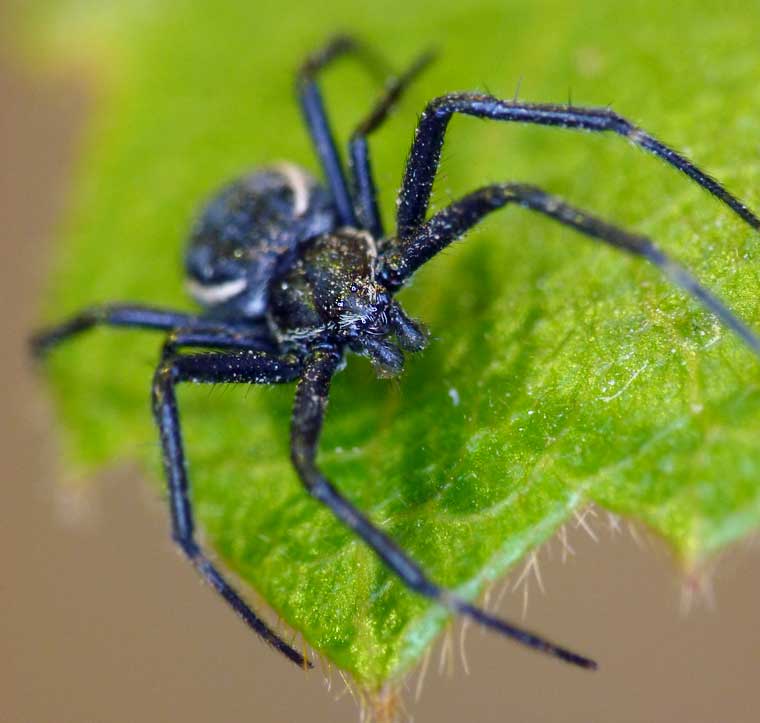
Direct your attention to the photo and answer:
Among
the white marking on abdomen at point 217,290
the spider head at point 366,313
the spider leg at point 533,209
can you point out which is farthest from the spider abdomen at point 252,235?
the spider leg at point 533,209

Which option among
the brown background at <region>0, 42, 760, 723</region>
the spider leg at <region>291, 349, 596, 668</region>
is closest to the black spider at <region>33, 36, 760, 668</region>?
the spider leg at <region>291, 349, 596, 668</region>

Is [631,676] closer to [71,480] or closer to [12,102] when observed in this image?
[71,480]

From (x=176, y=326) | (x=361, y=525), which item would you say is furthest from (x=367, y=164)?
(x=361, y=525)

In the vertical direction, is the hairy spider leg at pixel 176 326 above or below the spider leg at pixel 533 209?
above

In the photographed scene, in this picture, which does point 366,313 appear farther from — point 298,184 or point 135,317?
point 135,317

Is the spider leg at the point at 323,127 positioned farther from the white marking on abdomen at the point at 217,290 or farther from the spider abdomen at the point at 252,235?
the white marking on abdomen at the point at 217,290

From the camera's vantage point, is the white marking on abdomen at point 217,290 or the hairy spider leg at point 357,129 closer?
the hairy spider leg at point 357,129

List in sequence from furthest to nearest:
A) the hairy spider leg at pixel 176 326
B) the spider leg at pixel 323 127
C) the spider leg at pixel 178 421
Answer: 1. the spider leg at pixel 323 127
2. the hairy spider leg at pixel 176 326
3. the spider leg at pixel 178 421
